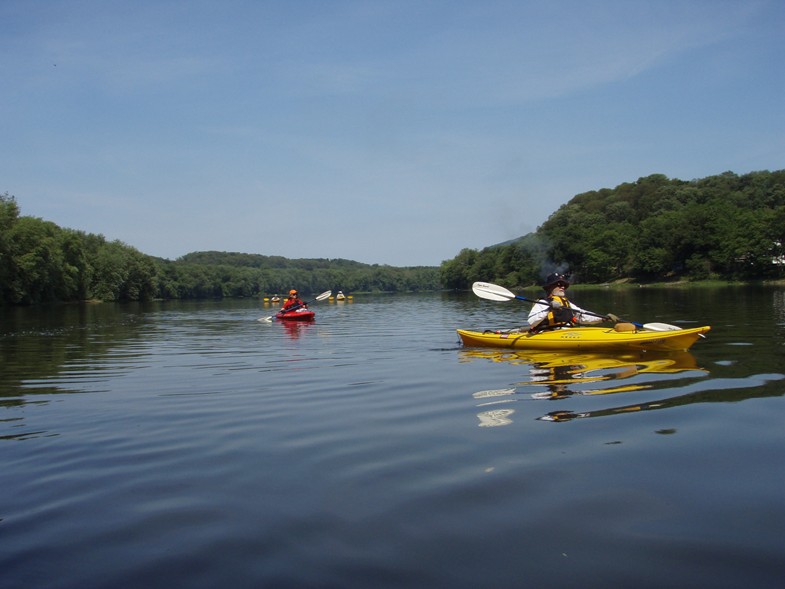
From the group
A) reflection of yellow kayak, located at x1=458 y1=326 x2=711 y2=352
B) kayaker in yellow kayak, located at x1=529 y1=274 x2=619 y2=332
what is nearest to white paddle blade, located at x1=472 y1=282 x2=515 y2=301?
reflection of yellow kayak, located at x1=458 y1=326 x2=711 y2=352

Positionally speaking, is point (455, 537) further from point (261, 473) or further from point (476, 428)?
point (476, 428)

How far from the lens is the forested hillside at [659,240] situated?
7369 cm

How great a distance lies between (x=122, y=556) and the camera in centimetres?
385

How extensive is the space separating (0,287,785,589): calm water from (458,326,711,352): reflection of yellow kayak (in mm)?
1460

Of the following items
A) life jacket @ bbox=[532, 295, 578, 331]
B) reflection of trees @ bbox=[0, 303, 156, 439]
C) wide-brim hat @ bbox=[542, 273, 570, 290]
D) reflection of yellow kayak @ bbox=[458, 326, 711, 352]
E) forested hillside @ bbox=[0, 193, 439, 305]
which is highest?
forested hillside @ bbox=[0, 193, 439, 305]

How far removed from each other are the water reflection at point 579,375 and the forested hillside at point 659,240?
65432 millimetres

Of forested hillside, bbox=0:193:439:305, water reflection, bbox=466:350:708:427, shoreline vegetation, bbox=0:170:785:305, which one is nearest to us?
water reflection, bbox=466:350:708:427

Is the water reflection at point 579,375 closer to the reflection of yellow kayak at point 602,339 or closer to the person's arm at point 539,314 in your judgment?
the reflection of yellow kayak at point 602,339

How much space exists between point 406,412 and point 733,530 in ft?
14.7

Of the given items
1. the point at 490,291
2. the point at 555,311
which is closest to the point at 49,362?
the point at 490,291

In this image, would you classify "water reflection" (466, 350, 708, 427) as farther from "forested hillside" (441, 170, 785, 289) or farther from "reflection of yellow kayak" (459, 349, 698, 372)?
"forested hillside" (441, 170, 785, 289)

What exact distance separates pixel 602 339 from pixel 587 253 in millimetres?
83312

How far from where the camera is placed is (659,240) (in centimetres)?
8550

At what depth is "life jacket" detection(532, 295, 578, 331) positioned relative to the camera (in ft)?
44.6
